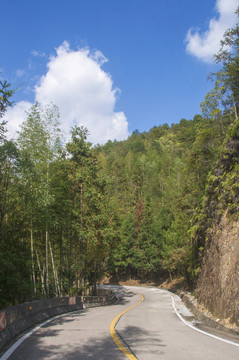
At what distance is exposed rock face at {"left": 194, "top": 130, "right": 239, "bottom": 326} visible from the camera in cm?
916

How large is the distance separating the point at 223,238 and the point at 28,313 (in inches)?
320

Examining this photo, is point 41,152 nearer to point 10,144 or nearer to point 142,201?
point 10,144

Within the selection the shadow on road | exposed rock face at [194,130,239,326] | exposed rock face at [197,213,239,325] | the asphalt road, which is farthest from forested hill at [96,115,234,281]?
the shadow on road

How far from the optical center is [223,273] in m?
10.4

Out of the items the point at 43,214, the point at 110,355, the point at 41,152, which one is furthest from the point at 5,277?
the point at 110,355

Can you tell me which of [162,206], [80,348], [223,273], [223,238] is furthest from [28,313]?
[162,206]

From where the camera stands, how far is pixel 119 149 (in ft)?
410

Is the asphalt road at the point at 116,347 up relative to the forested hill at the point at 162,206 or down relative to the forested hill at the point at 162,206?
down

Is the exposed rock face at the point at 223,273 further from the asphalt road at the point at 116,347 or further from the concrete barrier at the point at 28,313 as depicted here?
the concrete barrier at the point at 28,313

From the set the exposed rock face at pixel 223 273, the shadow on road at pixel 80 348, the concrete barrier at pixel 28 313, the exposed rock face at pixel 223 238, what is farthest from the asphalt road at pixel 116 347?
the exposed rock face at pixel 223 238

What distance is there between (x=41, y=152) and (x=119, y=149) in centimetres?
10990

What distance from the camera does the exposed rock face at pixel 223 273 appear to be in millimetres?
8727

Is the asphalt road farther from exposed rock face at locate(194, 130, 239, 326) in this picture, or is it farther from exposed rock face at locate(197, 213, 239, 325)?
exposed rock face at locate(194, 130, 239, 326)

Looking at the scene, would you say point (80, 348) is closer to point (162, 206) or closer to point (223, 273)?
point (223, 273)
